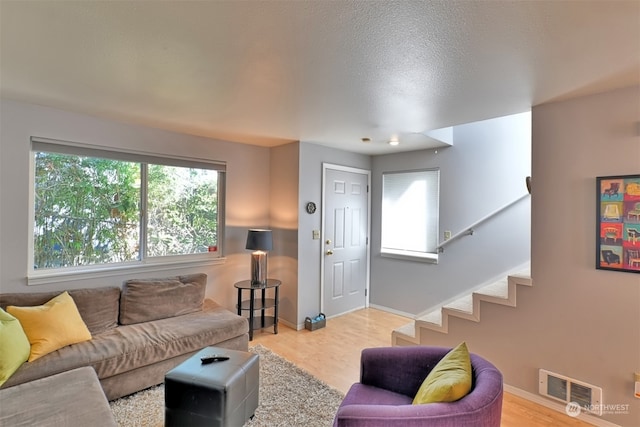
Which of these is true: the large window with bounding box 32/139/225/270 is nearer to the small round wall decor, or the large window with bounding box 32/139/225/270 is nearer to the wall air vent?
the small round wall decor

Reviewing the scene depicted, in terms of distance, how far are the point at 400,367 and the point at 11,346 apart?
2.42 metres

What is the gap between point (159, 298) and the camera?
9.43 ft

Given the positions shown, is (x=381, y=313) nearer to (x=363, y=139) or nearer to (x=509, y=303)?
(x=509, y=303)

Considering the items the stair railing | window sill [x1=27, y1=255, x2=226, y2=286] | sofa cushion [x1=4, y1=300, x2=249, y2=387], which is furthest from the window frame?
the stair railing

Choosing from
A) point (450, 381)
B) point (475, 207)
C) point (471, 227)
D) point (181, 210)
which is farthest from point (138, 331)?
point (475, 207)

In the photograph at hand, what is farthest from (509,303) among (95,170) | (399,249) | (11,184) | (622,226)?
(11,184)

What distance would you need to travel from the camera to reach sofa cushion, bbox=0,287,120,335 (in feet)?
7.65

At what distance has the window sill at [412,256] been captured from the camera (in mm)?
3975

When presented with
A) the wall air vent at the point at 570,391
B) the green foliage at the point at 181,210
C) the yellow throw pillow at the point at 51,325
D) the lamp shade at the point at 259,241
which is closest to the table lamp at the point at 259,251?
the lamp shade at the point at 259,241

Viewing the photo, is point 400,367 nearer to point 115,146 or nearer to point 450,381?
point 450,381

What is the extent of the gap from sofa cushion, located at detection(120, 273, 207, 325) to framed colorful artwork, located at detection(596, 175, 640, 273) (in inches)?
134

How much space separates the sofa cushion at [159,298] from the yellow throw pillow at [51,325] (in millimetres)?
389

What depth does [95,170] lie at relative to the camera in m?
2.93

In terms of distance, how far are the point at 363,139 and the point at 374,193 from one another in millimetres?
1243
